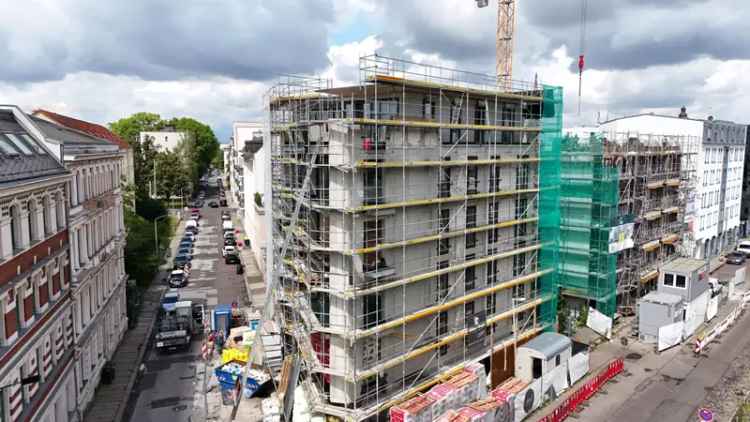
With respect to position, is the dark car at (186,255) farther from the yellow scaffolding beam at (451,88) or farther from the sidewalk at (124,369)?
the yellow scaffolding beam at (451,88)

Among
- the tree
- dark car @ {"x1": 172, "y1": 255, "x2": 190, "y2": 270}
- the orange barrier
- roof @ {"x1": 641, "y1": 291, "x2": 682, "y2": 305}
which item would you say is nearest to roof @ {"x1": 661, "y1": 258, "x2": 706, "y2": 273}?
roof @ {"x1": 641, "y1": 291, "x2": 682, "y2": 305}

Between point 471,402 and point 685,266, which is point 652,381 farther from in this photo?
point 685,266

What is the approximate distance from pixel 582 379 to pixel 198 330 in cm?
2226

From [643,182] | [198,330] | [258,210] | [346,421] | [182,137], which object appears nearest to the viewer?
[346,421]

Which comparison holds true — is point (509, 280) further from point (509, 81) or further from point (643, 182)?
point (643, 182)

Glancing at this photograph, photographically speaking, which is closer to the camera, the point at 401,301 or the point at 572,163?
the point at 401,301

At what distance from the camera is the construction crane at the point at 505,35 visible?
50.7 m

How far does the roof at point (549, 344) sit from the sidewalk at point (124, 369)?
61.1 feet

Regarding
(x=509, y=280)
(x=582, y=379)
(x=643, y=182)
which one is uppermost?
(x=643, y=182)

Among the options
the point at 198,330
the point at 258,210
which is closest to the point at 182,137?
the point at 258,210

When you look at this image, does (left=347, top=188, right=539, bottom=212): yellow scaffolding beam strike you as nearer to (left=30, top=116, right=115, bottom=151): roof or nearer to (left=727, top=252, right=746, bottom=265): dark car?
(left=30, top=116, right=115, bottom=151): roof

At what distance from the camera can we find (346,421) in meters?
20.5

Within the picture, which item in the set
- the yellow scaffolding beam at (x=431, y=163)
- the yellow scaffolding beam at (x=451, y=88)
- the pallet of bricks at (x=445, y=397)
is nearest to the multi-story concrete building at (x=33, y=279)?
the yellow scaffolding beam at (x=431, y=163)

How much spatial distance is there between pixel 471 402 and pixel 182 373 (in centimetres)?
1465
